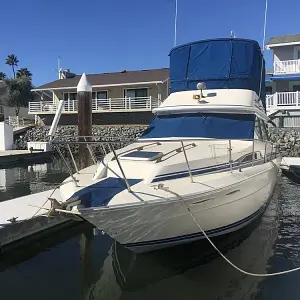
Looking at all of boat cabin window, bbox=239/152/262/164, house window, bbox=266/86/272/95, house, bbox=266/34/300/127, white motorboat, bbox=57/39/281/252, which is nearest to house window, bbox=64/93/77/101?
house window, bbox=266/86/272/95

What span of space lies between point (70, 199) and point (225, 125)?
3.77 metres

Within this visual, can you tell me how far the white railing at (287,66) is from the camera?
26.8 metres

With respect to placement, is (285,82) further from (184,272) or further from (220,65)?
(184,272)

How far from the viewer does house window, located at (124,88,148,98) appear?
3168 centimetres

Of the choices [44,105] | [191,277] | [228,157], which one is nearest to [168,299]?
[191,277]

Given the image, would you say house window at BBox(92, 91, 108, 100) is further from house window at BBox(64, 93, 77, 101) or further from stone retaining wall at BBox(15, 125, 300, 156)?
stone retaining wall at BBox(15, 125, 300, 156)

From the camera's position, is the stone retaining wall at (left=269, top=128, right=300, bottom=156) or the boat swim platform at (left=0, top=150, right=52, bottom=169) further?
the stone retaining wall at (left=269, top=128, right=300, bottom=156)

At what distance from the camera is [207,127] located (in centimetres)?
734

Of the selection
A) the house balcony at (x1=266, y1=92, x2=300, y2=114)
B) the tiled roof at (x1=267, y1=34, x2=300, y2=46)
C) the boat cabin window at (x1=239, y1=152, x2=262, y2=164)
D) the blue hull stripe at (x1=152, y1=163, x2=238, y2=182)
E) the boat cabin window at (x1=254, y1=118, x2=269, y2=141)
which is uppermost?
the tiled roof at (x1=267, y1=34, x2=300, y2=46)

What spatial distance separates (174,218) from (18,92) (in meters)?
39.6

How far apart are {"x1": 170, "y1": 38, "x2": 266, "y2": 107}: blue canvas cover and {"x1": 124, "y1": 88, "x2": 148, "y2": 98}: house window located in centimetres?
2270

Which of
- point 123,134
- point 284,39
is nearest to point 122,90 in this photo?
point 123,134

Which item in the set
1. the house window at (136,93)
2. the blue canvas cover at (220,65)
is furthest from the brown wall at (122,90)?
the blue canvas cover at (220,65)

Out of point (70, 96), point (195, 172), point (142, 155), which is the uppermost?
point (70, 96)
